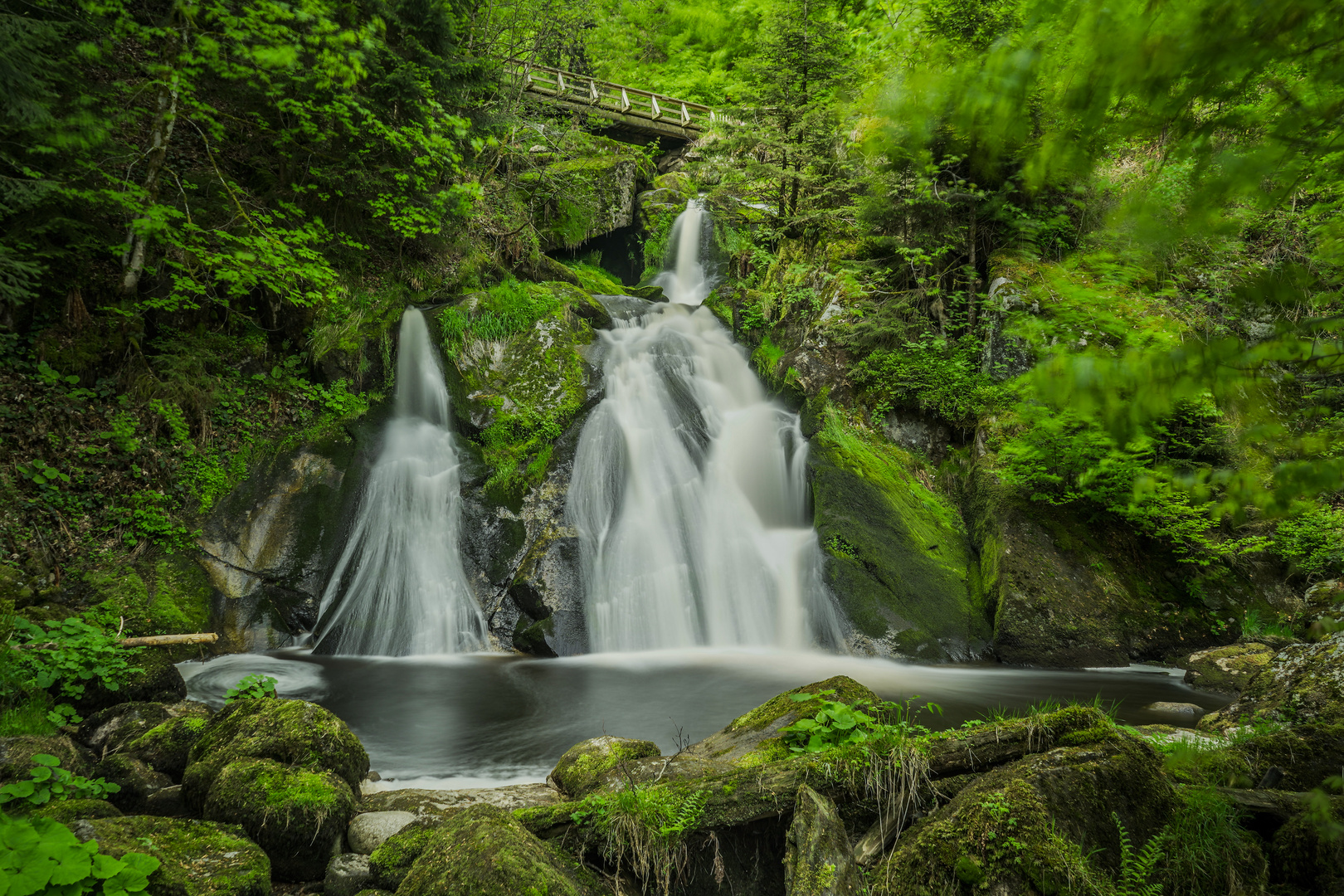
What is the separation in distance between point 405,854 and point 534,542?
5694mm

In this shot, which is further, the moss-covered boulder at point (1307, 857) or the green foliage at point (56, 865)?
the moss-covered boulder at point (1307, 857)

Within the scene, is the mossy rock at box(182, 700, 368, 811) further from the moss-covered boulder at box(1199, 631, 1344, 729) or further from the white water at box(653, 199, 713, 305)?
the white water at box(653, 199, 713, 305)

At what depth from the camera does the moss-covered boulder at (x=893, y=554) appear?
25.6ft

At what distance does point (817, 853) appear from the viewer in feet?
7.27

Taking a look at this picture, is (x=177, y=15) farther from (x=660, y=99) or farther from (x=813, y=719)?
(x=660, y=99)

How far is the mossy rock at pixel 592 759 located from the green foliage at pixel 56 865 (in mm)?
1929

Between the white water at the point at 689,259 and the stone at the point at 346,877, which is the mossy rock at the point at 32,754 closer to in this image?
the stone at the point at 346,877

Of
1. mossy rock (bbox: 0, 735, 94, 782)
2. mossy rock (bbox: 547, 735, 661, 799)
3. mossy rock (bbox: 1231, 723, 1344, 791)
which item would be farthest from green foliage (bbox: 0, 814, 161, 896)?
mossy rock (bbox: 1231, 723, 1344, 791)

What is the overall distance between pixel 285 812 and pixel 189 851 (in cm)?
45

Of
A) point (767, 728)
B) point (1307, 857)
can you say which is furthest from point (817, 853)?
point (1307, 857)

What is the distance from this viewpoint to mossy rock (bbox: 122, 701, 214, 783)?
3902 millimetres

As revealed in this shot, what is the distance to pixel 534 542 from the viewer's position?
333 inches

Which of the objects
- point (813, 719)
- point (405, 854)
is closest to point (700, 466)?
point (813, 719)

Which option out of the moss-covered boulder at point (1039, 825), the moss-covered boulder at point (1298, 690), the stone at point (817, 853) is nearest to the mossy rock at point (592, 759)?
the stone at point (817, 853)
